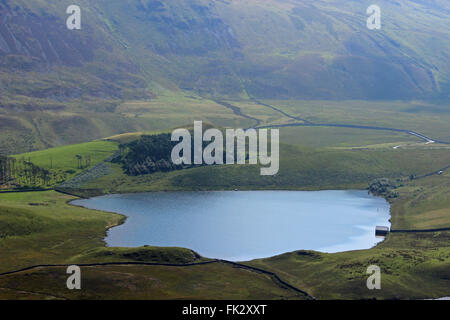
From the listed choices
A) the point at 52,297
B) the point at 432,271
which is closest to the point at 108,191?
the point at 52,297

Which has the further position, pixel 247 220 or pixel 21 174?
pixel 21 174

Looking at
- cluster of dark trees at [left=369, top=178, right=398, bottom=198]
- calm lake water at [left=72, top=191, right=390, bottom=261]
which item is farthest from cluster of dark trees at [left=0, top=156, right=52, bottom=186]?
cluster of dark trees at [left=369, top=178, right=398, bottom=198]

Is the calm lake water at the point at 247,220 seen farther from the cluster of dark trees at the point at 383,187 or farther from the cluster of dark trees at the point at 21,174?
the cluster of dark trees at the point at 21,174

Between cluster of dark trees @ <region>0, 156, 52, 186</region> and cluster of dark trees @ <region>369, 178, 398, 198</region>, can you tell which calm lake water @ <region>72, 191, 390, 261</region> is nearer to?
cluster of dark trees @ <region>369, 178, 398, 198</region>

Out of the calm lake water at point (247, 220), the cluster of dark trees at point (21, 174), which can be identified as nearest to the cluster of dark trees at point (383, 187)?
the calm lake water at point (247, 220)

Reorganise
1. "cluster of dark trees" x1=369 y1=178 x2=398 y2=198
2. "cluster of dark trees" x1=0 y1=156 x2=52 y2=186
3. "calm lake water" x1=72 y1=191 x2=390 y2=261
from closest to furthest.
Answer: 1. "calm lake water" x1=72 y1=191 x2=390 y2=261
2. "cluster of dark trees" x1=369 y1=178 x2=398 y2=198
3. "cluster of dark trees" x1=0 y1=156 x2=52 y2=186

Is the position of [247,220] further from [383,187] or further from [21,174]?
[21,174]

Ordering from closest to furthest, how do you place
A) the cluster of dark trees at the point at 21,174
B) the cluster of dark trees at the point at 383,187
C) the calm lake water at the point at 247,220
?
the calm lake water at the point at 247,220 → the cluster of dark trees at the point at 383,187 → the cluster of dark trees at the point at 21,174

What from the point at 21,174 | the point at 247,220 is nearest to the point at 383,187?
the point at 247,220

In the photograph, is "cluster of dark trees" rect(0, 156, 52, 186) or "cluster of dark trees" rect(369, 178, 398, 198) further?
"cluster of dark trees" rect(0, 156, 52, 186)
